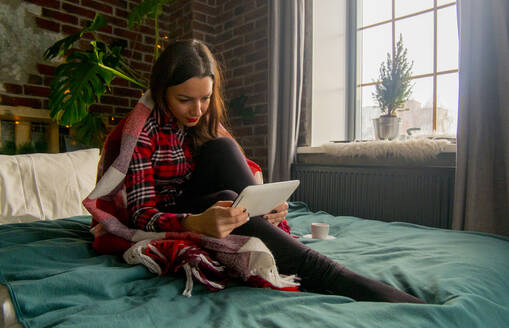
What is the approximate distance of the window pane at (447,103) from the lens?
203 cm

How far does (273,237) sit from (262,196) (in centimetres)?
12

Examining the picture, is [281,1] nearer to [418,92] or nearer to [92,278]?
[418,92]

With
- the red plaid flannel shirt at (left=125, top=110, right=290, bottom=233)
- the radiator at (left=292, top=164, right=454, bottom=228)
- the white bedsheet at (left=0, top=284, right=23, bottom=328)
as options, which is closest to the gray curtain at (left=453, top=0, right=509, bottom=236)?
the radiator at (left=292, top=164, right=454, bottom=228)

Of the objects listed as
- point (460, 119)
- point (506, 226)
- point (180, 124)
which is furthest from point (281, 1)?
point (506, 226)

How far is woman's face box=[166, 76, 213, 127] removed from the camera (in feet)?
3.46

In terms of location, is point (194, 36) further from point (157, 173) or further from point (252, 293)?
point (252, 293)

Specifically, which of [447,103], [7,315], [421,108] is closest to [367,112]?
[421,108]

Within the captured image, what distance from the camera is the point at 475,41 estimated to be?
5.17 feet

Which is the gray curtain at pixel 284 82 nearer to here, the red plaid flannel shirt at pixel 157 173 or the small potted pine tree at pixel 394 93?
the small potted pine tree at pixel 394 93

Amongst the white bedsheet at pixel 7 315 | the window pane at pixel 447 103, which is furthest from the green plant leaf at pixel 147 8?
the white bedsheet at pixel 7 315

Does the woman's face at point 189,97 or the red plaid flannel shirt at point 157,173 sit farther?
the woman's face at point 189,97

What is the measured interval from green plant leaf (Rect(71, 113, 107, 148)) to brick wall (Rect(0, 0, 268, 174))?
26 centimetres

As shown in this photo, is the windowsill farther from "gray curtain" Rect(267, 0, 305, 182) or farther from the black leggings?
the black leggings

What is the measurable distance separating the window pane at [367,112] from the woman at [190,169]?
150 centimetres
